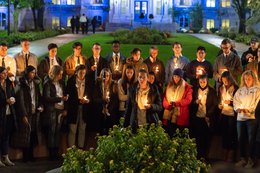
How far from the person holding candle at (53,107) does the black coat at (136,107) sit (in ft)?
4.14

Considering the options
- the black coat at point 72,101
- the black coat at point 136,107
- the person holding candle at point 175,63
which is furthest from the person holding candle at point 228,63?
the black coat at point 72,101

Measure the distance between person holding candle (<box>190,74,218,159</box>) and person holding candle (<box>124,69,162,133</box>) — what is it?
85 cm

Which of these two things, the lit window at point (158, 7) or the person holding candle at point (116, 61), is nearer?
the person holding candle at point (116, 61)

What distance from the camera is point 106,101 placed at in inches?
521

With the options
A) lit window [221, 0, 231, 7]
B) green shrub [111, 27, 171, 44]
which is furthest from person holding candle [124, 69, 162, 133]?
lit window [221, 0, 231, 7]

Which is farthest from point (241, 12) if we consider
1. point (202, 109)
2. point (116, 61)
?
point (202, 109)

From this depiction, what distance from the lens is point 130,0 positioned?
295 feet

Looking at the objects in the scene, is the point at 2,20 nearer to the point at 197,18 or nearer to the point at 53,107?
the point at 197,18

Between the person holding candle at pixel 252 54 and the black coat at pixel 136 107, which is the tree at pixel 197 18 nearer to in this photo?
the person holding candle at pixel 252 54

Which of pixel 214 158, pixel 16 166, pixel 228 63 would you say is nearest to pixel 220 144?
pixel 214 158

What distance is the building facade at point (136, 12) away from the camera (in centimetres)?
8794

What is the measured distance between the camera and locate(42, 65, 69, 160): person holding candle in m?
12.5

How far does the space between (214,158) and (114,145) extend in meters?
6.01

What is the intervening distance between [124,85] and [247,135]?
8.70ft
